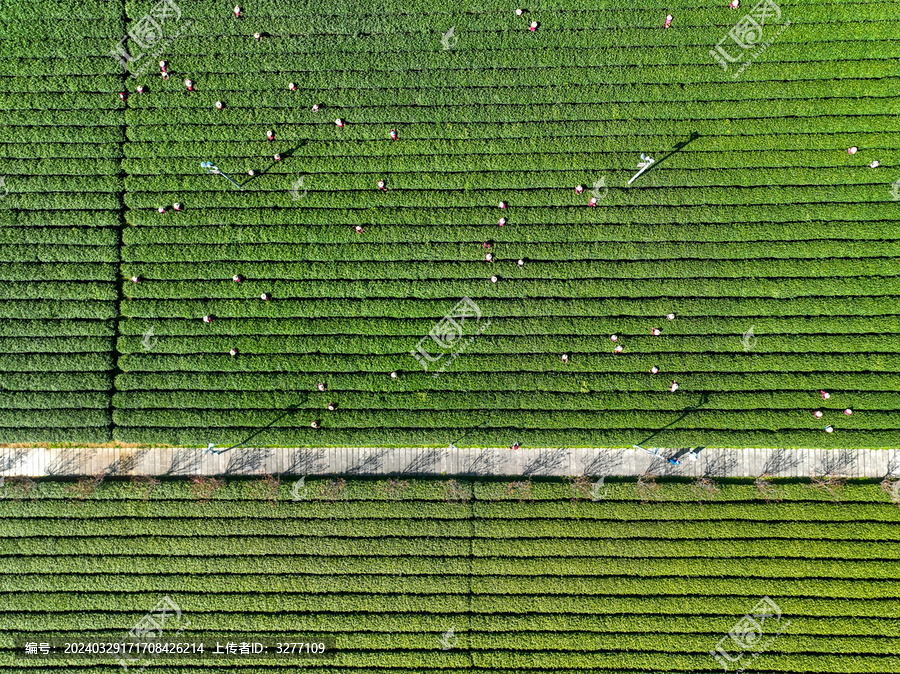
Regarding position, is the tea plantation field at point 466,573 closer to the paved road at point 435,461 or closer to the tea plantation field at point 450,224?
the paved road at point 435,461

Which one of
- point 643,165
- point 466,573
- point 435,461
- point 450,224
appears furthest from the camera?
point 450,224

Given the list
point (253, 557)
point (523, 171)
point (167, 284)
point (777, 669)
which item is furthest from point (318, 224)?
point (777, 669)

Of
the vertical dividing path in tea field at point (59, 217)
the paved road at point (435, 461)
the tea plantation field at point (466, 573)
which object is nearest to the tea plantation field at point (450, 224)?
the vertical dividing path in tea field at point (59, 217)

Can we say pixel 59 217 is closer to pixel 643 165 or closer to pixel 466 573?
pixel 466 573

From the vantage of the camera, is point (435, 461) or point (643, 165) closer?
point (435, 461)

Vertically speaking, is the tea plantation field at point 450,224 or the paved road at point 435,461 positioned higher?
the tea plantation field at point 450,224

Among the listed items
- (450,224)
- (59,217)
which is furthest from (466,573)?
(59,217)
